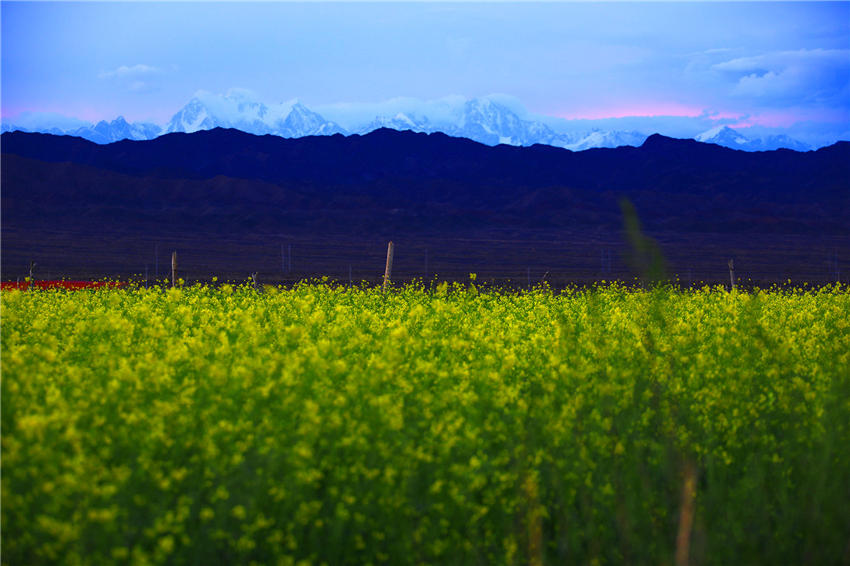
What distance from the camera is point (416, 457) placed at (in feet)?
15.5

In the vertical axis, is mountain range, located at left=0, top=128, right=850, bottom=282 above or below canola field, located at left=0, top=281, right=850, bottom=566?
above

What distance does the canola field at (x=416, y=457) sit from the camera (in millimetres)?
4191

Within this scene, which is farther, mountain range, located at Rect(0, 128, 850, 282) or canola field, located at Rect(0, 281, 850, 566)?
mountain range, located at Rect(0, 128, 850, 282)

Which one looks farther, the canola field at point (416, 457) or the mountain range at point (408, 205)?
the mountain range at point (408, 205)

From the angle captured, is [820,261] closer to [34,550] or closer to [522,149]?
[34,550]

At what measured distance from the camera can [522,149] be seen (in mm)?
144125

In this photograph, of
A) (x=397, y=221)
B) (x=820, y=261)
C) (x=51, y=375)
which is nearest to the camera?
(x=51, y=375)

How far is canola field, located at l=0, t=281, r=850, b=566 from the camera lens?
419 centimetres

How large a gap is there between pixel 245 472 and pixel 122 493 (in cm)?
64

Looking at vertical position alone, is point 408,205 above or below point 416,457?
above

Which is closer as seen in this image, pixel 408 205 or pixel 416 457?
pixel 416 457

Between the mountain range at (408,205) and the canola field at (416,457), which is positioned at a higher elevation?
the mountain range at (408,205)

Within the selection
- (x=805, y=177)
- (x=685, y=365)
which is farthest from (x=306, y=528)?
(x=805, y=177)

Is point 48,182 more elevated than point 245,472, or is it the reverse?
point 48,182
